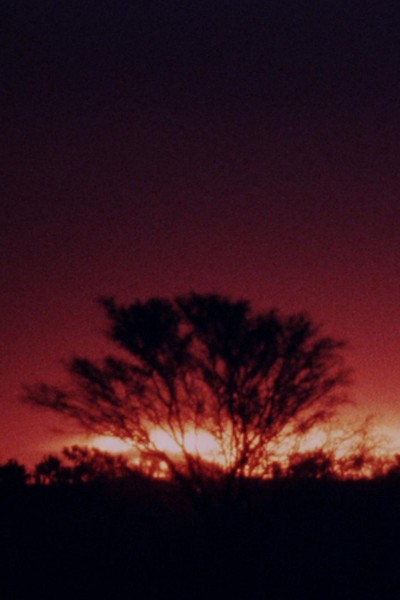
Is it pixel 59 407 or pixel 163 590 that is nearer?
pixel 163 590

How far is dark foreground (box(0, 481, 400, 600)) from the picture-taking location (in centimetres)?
2639

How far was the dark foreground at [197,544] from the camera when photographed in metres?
26.4

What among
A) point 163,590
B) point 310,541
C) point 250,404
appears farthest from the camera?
point 250,404

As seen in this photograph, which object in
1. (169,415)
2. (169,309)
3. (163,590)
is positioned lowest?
(163,590)

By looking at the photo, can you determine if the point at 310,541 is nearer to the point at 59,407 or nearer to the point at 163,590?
the point at 163,590

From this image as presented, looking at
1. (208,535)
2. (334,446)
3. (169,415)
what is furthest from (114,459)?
(334,446)

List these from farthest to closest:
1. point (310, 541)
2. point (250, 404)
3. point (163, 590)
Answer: point (250, 404)
point (310, 541)
point (163, 590)

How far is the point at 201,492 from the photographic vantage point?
31.4 m

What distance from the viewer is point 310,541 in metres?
29.6

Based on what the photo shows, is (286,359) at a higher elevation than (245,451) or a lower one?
higher

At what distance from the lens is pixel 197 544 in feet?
96.8

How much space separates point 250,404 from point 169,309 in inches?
133

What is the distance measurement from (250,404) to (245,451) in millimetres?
1271

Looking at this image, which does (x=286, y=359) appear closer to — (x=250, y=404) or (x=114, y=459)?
(x=250, y=404)
